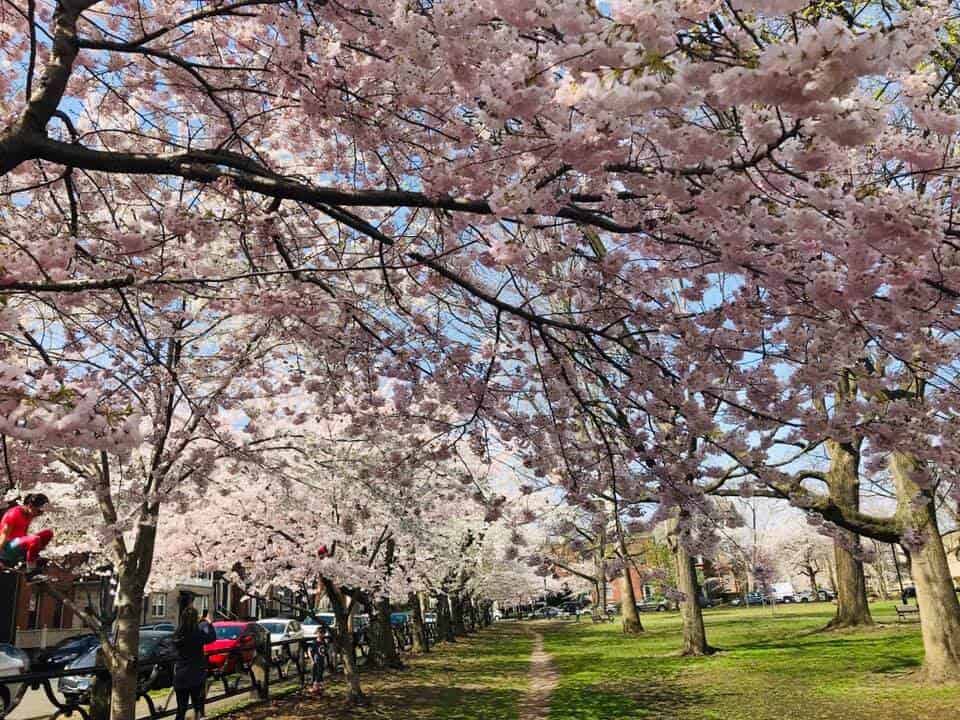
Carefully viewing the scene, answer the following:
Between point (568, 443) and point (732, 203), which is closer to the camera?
point (732, 203)

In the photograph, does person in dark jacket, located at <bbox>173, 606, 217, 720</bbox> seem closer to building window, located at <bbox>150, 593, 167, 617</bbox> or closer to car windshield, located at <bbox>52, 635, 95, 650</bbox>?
car windshield, located at <bbox>52, 635, 95, 650</bbox>

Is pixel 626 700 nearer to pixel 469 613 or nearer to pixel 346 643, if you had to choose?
pixel 346 643

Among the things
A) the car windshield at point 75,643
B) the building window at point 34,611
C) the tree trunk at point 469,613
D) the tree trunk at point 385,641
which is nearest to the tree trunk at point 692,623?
the tree trunk at point 385,641

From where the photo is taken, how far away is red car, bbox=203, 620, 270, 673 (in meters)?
14.1

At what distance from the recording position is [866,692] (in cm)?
995

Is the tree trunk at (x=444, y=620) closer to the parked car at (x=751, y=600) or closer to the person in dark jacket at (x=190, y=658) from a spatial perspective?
the person in dark jacket at (x=190, y=658)

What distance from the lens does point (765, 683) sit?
11.4 metres

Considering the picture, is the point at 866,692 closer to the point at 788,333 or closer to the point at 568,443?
the point at 568,443

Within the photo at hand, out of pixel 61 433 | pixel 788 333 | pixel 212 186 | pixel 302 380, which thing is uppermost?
pixel 212 186

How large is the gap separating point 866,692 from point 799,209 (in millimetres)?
9186

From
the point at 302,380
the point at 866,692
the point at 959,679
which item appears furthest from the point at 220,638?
the point at 959,679

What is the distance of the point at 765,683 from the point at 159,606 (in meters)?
38.8

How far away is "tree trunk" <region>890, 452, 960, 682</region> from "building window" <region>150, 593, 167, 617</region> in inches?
1506

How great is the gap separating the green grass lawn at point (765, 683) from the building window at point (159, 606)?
95.8 ft
